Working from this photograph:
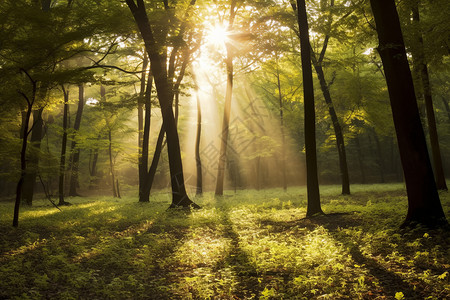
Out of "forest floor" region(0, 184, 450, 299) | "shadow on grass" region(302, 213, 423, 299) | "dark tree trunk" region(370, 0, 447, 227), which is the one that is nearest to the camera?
"shadow on grass" region(302, 213, 423, 299)

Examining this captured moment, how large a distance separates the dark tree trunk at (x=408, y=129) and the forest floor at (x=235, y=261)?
0.55 meters

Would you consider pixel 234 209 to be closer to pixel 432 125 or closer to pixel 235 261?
pixel 235 261

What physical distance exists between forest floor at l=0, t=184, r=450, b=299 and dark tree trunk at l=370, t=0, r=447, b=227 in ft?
1.81

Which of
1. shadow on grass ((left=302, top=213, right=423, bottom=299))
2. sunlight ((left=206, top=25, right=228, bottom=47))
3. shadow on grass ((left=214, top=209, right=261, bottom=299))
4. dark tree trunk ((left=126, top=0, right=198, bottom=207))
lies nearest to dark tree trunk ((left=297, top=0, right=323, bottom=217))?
shadow on grass ((left=302, top=213, right=423, bottom=299))

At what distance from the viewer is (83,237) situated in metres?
7.97

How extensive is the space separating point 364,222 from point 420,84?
8617mm

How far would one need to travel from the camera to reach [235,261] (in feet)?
19.7

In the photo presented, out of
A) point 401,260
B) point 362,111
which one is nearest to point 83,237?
point 401,260

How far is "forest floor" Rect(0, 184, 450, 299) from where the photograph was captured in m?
4.39

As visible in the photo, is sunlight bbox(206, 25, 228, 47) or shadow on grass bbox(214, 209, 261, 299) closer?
shadow on grass bbox(214, 209, 261, 299)

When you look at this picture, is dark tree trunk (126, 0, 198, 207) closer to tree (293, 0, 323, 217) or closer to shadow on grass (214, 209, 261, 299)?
tree (293, 0, 323, 217)

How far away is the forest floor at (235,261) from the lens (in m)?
4.39

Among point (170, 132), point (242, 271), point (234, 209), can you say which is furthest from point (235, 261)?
point (170, 132)

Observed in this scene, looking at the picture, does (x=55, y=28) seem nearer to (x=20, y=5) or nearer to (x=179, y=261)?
(x=20, y=5)
